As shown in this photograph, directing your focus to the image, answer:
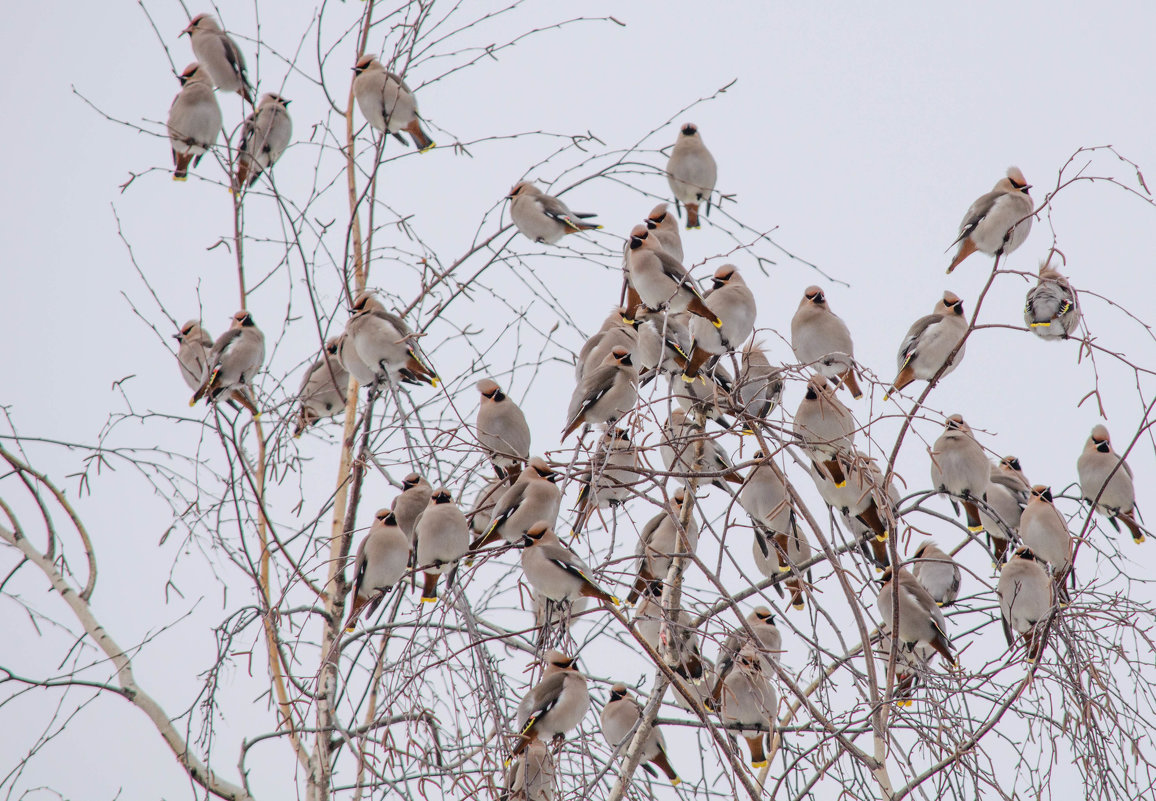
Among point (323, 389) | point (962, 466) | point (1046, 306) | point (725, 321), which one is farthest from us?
point (323, 389)

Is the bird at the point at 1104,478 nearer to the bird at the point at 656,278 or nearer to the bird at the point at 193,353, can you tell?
the bird at the point at 656,278

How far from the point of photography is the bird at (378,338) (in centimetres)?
468

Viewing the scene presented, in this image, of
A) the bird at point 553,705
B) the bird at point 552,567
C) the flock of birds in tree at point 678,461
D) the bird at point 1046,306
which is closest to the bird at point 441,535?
the flock of birds in tree at point 678,461

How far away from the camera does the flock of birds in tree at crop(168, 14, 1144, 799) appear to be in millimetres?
3555

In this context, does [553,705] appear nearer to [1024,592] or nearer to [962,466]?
[1024,592]

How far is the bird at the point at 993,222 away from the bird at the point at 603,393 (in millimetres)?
1833

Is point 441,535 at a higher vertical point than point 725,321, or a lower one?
lower

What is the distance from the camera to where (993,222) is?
17.6 ft

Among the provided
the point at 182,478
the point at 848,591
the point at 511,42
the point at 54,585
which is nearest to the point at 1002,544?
the point at 848,591

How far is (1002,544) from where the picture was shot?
5.18m

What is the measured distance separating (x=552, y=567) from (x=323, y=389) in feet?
8.24

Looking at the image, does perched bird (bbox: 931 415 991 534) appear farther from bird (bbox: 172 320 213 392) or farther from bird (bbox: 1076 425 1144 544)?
bird (bbox: 172 320 213 392)

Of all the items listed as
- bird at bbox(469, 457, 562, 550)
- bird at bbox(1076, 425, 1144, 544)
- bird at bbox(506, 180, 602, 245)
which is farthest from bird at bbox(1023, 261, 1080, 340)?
bird at bbox(469, 457, 562, 550)

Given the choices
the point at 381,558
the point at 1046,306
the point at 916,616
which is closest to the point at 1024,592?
the point at 916,616
